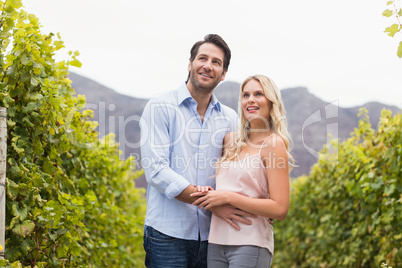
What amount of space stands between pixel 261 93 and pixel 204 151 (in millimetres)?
517

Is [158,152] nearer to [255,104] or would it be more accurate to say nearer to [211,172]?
[211,172]

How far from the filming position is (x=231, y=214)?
2.62 meters

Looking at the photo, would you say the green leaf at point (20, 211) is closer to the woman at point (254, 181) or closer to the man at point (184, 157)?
the man at point (184, 157)

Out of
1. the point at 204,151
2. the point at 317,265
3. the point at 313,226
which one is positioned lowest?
the point at 317,265

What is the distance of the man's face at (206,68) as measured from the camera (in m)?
2.92

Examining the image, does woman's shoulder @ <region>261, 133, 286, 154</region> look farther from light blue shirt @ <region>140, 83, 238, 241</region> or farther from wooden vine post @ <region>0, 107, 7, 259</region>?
wooden vine post @ <region>0, 107, 7, 259</region>

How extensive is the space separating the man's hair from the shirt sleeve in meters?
0.49

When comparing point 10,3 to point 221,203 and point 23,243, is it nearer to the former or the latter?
point 23,243

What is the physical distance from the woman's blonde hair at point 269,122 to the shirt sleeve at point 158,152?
0.36 m

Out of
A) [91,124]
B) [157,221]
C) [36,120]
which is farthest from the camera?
[91,124]

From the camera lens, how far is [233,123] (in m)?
3.17

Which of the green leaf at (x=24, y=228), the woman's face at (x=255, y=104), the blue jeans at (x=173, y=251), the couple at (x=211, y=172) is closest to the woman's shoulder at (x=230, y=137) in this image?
the couple at (x=211, y=172)

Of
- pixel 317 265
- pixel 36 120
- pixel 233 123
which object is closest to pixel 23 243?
pixel 36 120

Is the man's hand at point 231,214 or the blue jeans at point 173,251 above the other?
the man's hand at point 231,214
